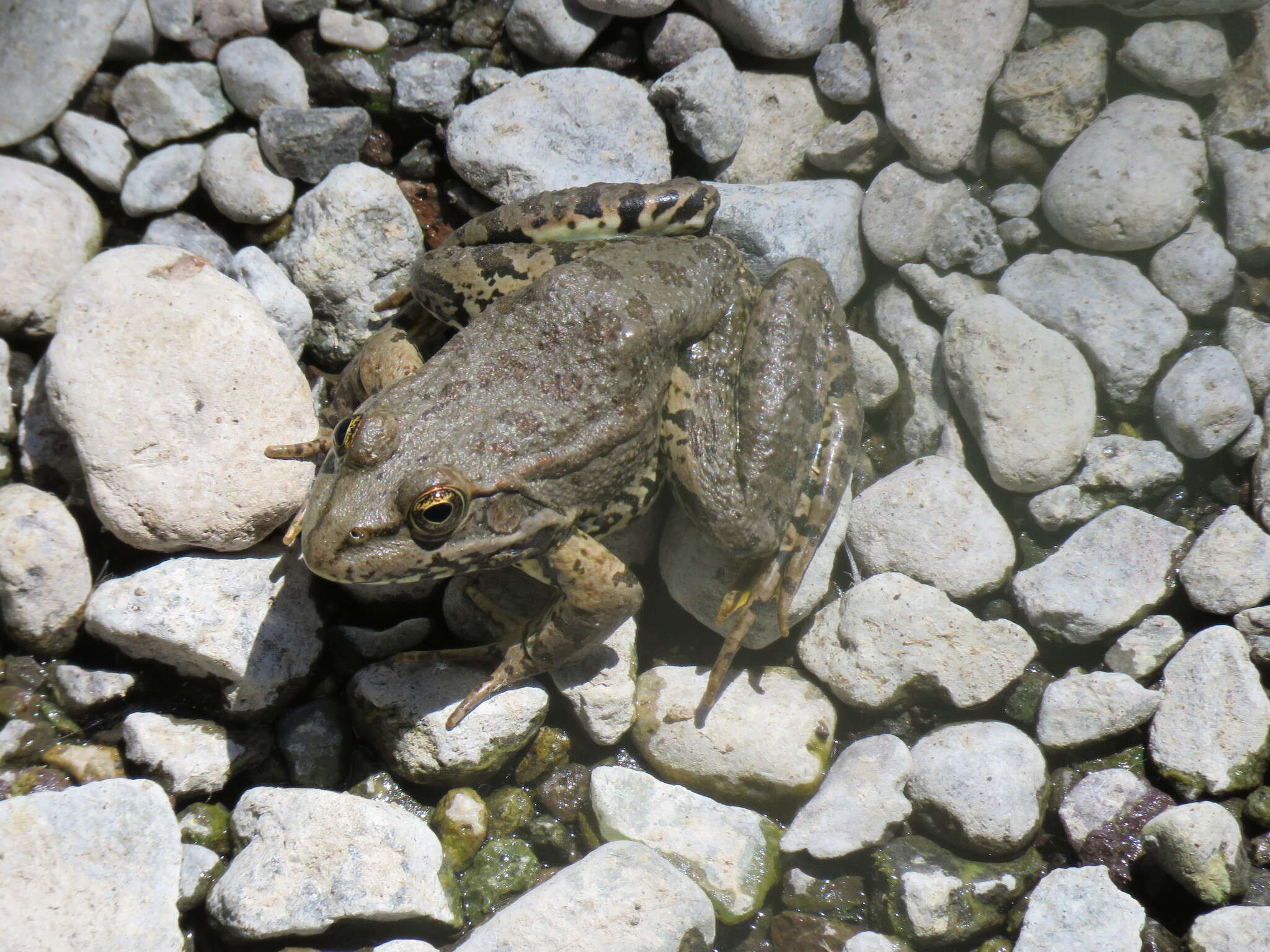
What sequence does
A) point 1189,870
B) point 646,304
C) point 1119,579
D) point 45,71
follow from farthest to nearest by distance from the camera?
point 45,71 → point 1119,579 → point 646,304 → point 1189,870

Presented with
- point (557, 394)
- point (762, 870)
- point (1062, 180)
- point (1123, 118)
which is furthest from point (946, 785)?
point (1123, 118)

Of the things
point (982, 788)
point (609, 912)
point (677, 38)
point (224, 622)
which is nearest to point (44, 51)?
point (224, 622)

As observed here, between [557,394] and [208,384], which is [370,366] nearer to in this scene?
[208,384]

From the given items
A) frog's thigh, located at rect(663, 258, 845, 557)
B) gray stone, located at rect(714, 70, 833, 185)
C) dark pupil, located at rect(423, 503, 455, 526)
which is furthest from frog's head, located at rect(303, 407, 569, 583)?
gray stone, located at rect(714, 70, 833, 185)

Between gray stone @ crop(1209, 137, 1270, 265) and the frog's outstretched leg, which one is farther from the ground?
gray stone @ crop(1209, 137, 1270, 265)

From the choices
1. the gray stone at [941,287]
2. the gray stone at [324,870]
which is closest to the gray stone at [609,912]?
the gray stone at [324,870]

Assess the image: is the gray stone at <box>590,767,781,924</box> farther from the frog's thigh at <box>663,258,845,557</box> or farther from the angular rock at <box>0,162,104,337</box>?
the angular rock at <box>0,162,104,337</box>

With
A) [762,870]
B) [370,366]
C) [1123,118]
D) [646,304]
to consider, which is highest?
[1123,118]
